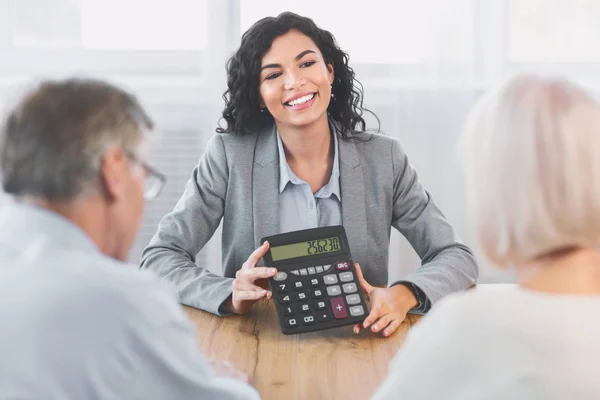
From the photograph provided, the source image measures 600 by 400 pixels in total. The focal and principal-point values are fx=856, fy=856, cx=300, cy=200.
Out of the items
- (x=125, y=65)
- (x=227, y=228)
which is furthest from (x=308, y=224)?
(x=125, y=65)

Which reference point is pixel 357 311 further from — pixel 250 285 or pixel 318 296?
pixel 250 285

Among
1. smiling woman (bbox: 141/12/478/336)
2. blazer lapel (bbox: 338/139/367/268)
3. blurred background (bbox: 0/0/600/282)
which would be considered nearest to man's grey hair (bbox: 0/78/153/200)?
smiling woman (bbox: 141/12/478/336)

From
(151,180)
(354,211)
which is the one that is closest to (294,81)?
(354,211)

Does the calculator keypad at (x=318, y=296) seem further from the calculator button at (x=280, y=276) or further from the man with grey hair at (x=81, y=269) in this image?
the man with grey hair at (x=81, y=269)

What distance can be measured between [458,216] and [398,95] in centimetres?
53

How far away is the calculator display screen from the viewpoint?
169cm

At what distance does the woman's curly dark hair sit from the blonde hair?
1130 millimetres

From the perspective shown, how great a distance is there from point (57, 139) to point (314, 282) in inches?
28.3

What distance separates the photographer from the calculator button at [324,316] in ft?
5.29

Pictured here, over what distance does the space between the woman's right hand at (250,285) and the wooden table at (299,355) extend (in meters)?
0.03

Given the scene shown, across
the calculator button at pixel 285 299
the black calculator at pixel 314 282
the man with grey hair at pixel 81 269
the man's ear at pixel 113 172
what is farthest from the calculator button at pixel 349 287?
the man's ear at pixel 113 172

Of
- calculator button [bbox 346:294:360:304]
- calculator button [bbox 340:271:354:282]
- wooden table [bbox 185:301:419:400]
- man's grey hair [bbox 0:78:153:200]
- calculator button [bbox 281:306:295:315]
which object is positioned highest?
man's grey hair [bbox 0:78:153:200]

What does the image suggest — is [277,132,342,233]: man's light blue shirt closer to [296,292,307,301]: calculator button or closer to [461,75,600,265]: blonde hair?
[296,292,307,301]: calculator button

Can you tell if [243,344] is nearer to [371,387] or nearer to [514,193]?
[371,387]
